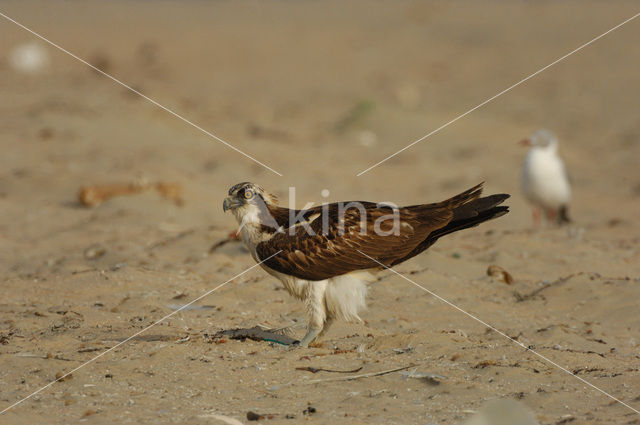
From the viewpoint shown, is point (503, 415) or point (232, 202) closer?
point (503, 415)

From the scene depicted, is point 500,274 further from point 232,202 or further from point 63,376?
point 63,376

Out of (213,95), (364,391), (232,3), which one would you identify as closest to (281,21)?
(232,3)

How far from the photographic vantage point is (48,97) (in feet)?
51.1

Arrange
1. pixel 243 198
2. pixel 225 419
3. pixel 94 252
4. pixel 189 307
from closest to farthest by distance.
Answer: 1. pixel 225 419
2. pixel 243 198
3. pixel 189 307
4. pixel 94 252

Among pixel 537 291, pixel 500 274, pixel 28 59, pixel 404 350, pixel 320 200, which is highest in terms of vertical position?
pixel 28 59

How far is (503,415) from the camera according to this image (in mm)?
3742

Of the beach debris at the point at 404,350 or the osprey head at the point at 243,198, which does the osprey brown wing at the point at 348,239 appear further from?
the beach debris at the point at 404,350

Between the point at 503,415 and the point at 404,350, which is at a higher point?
the point at 404,350

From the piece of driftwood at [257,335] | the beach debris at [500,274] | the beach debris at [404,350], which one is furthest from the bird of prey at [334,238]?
the beach debris at [500,274]

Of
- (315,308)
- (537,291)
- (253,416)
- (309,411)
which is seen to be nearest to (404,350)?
(315,308)

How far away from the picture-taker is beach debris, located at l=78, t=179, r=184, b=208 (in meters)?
9.75

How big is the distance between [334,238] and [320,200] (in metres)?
5.62

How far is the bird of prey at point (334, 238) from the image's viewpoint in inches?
207

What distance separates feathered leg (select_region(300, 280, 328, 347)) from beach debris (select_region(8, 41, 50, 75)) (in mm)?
16815
